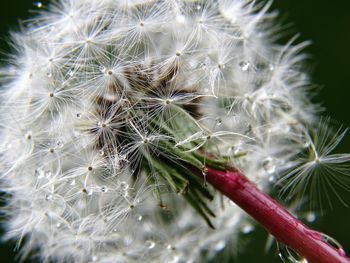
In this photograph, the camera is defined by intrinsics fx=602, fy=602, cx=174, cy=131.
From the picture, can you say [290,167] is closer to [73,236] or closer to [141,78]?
[141,78]

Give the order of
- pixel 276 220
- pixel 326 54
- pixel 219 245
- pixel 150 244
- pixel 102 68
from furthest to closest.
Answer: pixel 326 54
pixel 219 245
pixel 150 244
pixel 102 68
pixel 276 220

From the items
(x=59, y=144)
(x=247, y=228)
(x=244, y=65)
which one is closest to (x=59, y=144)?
(x=59, y=144)

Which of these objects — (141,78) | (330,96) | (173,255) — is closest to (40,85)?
(141,78)

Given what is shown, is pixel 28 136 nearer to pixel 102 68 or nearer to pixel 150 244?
pixel 102 68

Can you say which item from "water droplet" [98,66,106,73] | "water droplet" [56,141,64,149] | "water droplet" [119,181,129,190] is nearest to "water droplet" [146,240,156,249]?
"water droplet" [119,181,129,190]

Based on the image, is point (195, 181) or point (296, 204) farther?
point (296, 204)
